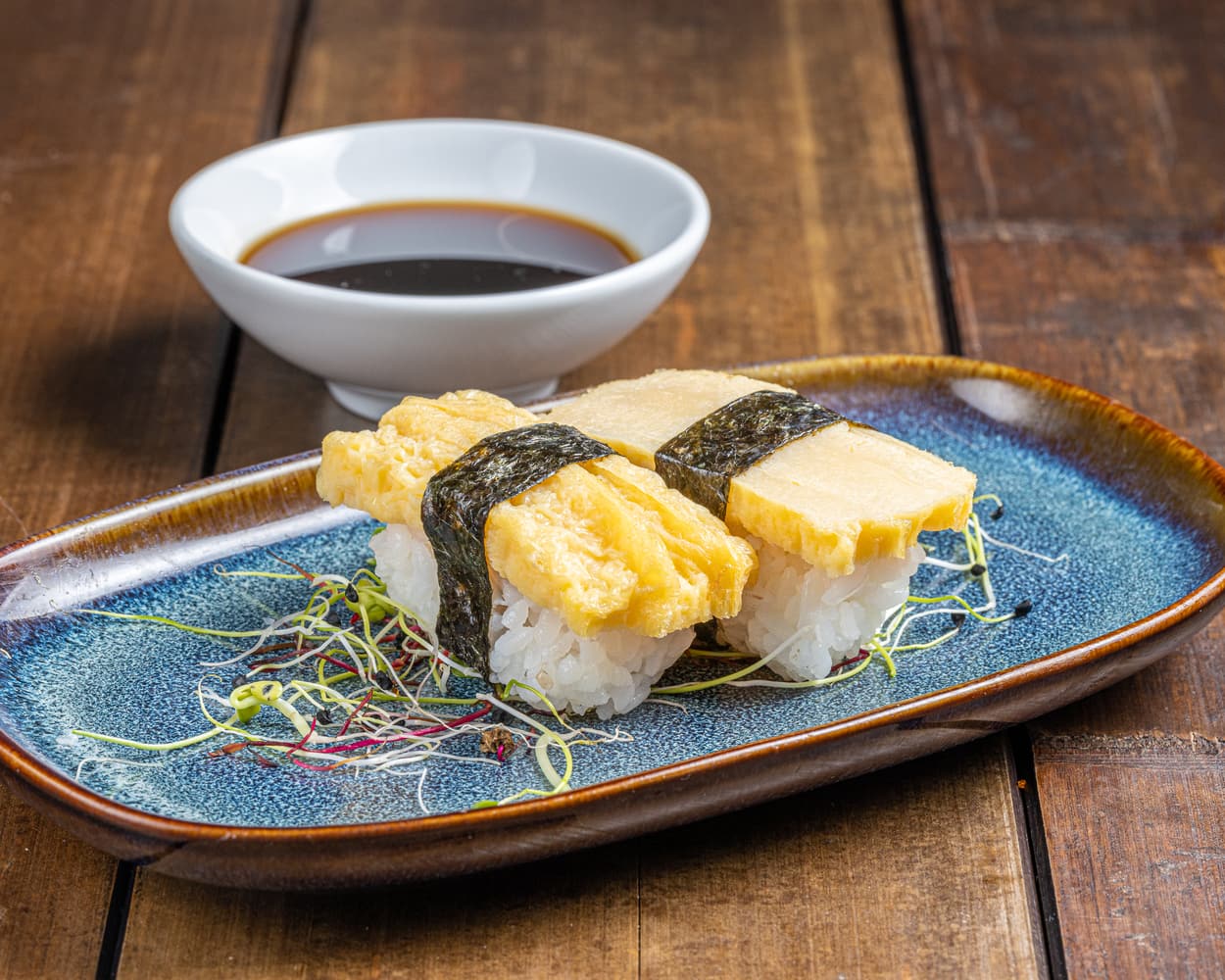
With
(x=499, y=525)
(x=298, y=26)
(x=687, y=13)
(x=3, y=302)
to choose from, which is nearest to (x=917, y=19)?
(x=687, y=13)

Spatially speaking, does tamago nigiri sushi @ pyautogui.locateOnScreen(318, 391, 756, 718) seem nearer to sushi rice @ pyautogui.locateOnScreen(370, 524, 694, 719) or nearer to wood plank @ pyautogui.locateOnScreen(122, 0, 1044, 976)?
sushi rice @ pyautogui.locateOnScreen(370, 524, 694, 719)

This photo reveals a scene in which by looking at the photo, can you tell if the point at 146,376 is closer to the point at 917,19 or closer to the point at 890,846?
the point at 890,846

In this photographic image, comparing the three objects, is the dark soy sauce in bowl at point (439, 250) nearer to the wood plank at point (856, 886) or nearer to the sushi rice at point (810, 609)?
the sushi rice at point (810, 609)

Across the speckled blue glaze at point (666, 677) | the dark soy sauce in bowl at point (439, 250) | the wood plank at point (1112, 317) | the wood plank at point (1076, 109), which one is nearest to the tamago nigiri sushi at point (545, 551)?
the speckled blue glaze at point (666, 677)

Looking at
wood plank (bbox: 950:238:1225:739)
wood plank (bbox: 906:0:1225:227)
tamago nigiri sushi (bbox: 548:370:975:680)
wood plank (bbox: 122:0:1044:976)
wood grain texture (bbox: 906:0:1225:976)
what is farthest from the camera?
wood plank (bbox: 906:0:1225:227)

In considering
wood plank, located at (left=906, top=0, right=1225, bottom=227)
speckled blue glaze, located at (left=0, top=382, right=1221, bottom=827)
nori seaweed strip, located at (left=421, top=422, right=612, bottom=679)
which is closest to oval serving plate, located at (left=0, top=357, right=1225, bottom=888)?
speckled blue glaze, located at (left=0, top=382, right=1221, bottom=827)
